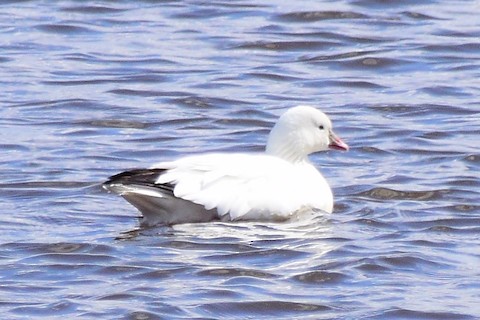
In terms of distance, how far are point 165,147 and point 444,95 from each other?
2.63 metres

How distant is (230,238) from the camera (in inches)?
341

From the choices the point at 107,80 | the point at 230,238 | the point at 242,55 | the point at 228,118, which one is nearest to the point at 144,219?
the point at 230,238

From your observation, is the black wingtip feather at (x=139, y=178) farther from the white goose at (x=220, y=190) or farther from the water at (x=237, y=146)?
the water at (x=237, y=146)

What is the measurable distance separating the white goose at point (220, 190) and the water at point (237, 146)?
0.36ft

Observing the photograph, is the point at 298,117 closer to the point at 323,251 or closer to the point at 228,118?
the point at 323,251

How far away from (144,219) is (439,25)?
21.7 ft

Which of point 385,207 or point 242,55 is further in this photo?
point 242,55

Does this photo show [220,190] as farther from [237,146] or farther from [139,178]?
[237,146]

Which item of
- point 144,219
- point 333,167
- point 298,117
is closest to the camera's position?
point 144,219

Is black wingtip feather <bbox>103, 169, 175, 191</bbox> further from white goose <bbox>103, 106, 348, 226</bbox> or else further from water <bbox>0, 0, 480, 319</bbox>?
water <bbox>0, 0, 480, 319</bbox>

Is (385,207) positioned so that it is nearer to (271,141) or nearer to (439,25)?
(271,141)

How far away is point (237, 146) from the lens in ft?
36.7

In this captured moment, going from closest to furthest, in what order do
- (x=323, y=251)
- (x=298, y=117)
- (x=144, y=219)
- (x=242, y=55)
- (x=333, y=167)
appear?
1. (x=323, y=251)
2. (x=144, y=219)
3. (x=298, y=117)
4. (x=333, y=167)
5. (x=242, y=55)

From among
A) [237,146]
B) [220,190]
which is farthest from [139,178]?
[237,146]
